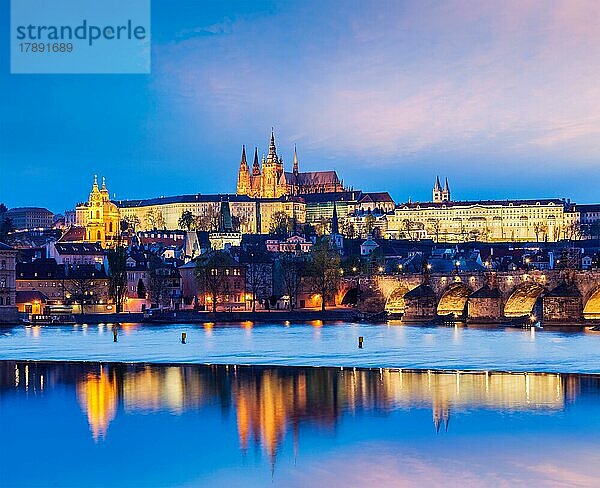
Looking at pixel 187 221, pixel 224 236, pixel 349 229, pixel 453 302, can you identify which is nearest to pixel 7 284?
pixel 453 302

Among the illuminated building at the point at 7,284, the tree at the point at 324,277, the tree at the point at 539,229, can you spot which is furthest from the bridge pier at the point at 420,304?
the tree at the point at 539,229

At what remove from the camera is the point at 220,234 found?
14150cm

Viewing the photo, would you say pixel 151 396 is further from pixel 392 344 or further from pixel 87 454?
pixel 392 344

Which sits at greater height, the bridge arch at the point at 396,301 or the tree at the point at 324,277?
the tree at the point at 324,277

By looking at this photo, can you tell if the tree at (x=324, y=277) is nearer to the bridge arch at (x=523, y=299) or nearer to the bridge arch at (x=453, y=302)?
the bridge arch at (x=453, y=302)

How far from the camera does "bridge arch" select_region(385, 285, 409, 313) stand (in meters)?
65.9

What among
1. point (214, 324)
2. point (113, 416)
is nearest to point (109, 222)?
point (214, 324)

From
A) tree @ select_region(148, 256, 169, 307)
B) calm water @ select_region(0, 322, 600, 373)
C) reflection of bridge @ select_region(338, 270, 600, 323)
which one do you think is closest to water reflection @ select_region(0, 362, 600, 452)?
calm water @ select_region(0, 322, 600, 373)

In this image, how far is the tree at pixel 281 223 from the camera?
17450cm

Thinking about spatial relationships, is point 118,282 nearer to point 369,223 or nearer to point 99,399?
point 99,399

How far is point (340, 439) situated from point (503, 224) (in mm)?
164720

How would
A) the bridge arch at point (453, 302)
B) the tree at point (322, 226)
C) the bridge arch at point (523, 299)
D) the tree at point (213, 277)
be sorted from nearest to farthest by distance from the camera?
the bridge arch at point (523, 299), the bridge arch at point (453, 302), the tree at point (213, 277), the tree at point (322, 226)

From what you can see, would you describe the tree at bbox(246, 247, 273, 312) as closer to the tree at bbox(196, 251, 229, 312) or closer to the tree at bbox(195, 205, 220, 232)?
the tree at bbox(196, 251, 229, 312)

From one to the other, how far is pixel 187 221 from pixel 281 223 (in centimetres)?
1548
